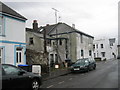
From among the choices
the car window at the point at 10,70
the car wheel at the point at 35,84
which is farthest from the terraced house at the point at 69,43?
the car window at the point at 10,70

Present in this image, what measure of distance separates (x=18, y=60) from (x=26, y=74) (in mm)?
8966

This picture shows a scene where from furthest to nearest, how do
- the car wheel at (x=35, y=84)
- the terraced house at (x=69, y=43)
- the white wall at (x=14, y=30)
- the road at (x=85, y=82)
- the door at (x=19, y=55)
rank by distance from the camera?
the terraced house at (x=69, y=43), the door at (x=19, y=55), the white wall at (x=14, y=30), the road at (x=85, y=82), the car wheel at (x=35, y=84)

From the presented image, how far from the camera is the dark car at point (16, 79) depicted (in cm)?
666

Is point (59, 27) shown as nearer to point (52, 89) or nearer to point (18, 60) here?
point (18, 60)

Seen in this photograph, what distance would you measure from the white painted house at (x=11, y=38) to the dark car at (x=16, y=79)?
24.1 ft

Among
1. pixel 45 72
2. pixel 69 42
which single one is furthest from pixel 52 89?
pixel 69 42

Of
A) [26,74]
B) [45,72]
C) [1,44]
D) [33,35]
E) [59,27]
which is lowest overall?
[45,72]

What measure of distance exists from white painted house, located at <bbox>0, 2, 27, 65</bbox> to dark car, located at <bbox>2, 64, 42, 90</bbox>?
7336mm

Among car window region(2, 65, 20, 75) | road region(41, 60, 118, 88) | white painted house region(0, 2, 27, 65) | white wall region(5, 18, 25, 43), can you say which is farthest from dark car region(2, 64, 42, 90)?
white wall region(5, 18, 25, 43)

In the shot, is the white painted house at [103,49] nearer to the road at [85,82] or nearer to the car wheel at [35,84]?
the road at [85,82]

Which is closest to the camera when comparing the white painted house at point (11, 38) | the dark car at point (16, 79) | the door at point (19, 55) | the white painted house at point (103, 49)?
the dark car at point (16, 79)

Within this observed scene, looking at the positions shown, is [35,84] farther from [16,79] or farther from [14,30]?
[14,30]

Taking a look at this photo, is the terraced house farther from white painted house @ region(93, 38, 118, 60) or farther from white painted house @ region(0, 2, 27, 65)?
white painted house @ region(93, 38, 118, 60)

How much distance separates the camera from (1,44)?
14.2 meters
